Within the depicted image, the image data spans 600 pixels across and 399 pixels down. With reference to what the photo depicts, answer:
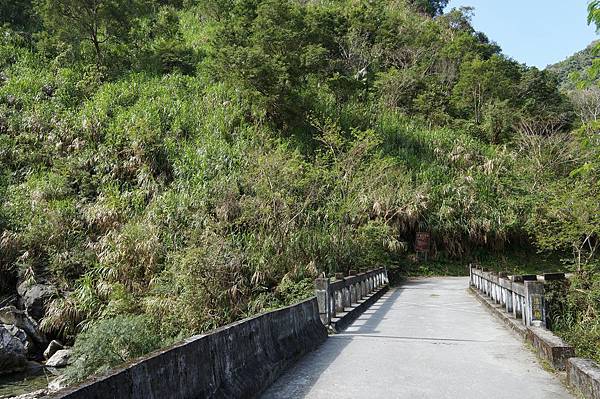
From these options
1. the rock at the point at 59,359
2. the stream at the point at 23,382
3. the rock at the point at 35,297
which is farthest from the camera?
the rock at the point at 35,297

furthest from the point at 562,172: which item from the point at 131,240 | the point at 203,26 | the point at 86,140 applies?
the point at 203,26

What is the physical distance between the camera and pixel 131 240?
61.7 ft

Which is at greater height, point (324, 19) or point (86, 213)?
point (324, 19)

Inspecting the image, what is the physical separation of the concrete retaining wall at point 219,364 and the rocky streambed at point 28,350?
682cm

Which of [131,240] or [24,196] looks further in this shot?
[24,196]

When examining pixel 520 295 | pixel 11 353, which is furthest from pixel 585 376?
pixel 11 353

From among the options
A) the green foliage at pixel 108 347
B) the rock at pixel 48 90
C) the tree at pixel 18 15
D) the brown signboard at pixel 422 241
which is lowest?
the green foliage at pixel 108 347

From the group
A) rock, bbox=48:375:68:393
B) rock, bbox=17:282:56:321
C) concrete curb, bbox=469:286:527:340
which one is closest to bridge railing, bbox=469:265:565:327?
concrete curb, bbox=469:286:527:340

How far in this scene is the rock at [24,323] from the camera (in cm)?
1619

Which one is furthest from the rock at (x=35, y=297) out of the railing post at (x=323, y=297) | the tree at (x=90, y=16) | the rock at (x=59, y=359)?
the tree at (x=90, y=16)

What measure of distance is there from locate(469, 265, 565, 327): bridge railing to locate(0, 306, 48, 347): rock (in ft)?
44.6

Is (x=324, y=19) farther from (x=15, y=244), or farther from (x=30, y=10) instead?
(x=15, y=244)

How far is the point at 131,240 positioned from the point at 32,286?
3.72 metres

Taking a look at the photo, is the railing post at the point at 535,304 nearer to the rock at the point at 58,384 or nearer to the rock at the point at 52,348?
the rock at the point at 58,384
